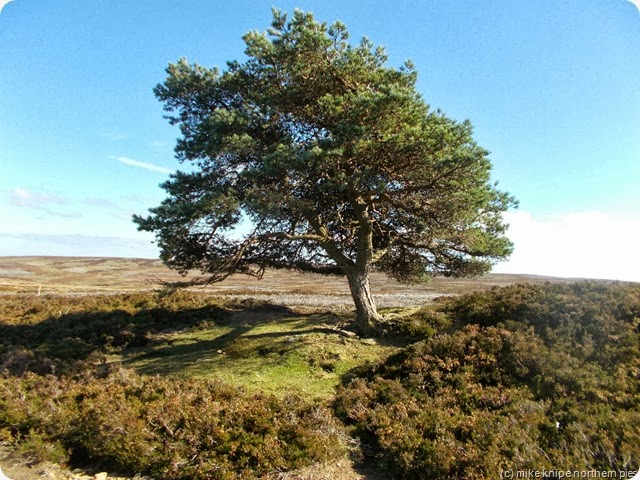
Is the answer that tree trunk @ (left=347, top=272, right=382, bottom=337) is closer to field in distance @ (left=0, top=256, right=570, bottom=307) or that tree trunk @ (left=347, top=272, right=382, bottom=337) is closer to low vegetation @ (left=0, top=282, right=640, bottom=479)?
low vegetation @ (left=0, top=282, right=640, bottom=479)

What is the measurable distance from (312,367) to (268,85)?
11052 mm

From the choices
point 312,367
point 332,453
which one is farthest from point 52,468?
point 312,367

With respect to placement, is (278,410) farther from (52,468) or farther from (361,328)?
(361,328)

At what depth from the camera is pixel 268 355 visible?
14.1 meters

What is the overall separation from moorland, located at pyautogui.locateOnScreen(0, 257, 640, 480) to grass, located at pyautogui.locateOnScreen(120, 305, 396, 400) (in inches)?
3.9

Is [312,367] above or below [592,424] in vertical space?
below

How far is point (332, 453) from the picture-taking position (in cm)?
716

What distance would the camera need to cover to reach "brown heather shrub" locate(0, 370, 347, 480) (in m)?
6.63

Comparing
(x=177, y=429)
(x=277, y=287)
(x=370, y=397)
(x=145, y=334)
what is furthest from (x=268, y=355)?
(x=277, y=287)

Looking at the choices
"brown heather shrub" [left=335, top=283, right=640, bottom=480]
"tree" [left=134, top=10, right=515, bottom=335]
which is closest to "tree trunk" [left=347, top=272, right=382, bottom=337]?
"tree" [left=134, top=10, right=515, bottom=335]

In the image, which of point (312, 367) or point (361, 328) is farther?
point (361, 328)

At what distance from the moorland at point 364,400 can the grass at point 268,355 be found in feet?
0.33

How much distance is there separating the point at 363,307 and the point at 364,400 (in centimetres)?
742

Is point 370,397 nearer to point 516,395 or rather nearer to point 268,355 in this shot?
point 516,395
